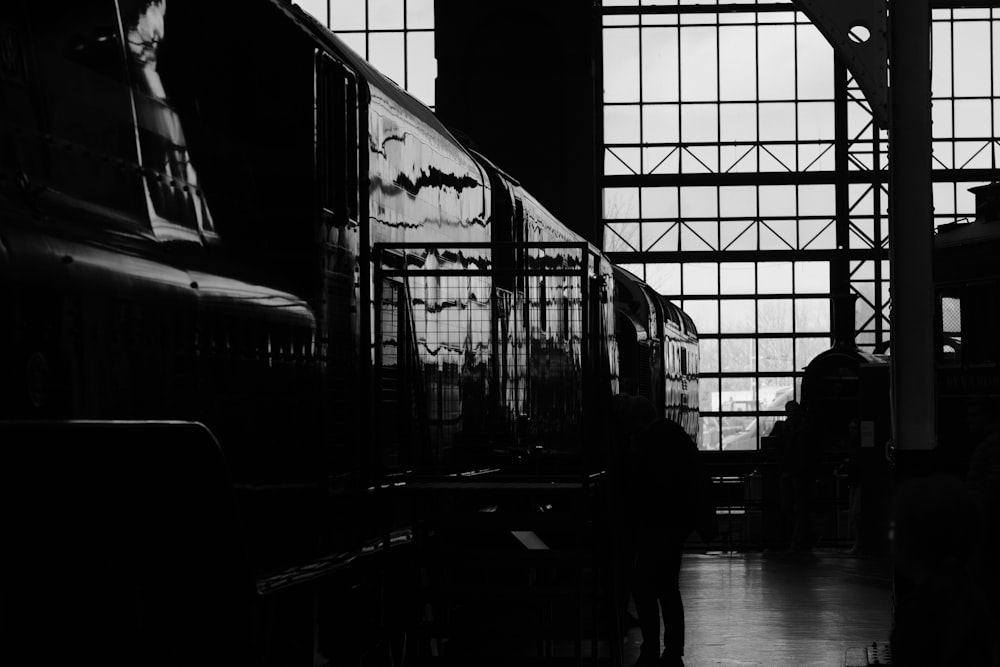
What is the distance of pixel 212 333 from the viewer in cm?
541

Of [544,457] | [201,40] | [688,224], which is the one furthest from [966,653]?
[688,224]

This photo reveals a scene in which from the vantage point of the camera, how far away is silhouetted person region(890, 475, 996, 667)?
10.6 ft

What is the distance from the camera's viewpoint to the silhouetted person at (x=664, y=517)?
9.78 m

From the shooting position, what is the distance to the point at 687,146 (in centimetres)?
3519

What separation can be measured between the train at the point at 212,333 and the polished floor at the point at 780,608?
8.82 feet

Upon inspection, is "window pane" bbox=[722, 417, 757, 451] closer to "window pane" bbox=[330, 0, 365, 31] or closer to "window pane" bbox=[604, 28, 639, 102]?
"window pane" bbox=[604, 28, 639, 102]

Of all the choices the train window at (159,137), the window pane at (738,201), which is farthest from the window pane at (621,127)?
the train window at (159,137)

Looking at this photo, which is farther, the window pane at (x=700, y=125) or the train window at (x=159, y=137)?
the window pane at (x=700, y=125)

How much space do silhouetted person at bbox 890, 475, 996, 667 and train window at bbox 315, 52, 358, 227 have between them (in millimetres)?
4182

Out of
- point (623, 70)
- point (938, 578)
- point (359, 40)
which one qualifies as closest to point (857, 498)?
point (938, 578)

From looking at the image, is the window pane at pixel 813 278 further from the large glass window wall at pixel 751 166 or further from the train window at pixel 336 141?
the train window at pixel 336 141

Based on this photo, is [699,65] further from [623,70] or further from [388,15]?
[388,15]

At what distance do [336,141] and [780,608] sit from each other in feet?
26.9

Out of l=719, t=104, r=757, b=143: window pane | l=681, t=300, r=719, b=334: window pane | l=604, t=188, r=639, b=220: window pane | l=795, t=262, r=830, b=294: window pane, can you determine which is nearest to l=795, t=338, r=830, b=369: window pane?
l=795, t=262, r=830, b=294: window pane
